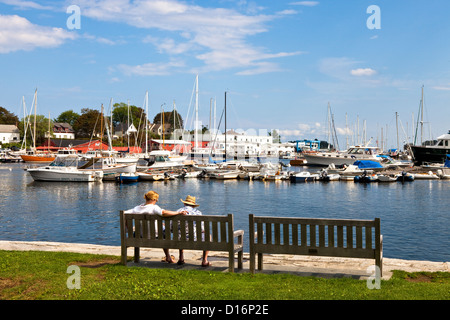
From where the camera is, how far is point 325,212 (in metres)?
36.3

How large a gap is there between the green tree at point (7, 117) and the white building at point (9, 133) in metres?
9.49

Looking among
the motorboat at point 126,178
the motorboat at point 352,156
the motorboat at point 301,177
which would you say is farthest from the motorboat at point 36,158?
the motorboat at point 301,177

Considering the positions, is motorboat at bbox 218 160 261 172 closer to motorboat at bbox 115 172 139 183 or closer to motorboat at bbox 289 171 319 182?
motorboat at bbox 289 171 319 182

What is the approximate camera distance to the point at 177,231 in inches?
377

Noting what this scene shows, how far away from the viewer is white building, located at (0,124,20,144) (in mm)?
165375

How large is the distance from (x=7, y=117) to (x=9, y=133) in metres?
14.9

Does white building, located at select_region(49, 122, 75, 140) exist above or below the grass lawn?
above

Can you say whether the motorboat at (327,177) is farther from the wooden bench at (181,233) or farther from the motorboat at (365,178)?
the wooden bench at (181,233)

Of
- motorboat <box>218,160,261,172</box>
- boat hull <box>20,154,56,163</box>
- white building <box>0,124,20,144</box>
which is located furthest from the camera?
white building <box>0,124,20,144</box>

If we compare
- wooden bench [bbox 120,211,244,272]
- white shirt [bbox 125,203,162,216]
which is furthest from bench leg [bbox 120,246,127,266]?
white shirt [bbox 125,203,162,216]

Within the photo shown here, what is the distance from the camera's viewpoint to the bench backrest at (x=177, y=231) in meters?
9.25

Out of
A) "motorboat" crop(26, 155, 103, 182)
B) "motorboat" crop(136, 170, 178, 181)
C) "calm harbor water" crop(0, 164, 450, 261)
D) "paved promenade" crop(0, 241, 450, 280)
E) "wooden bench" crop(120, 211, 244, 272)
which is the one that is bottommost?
"calm harbor water" crop(0, 164, 450, 261)

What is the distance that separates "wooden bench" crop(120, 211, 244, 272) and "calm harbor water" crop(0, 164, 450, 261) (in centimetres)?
1076
